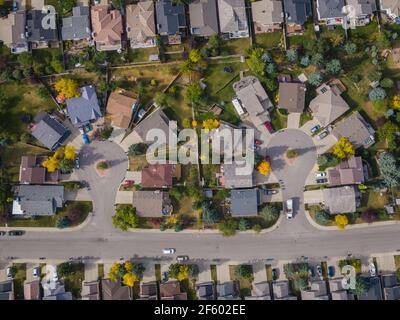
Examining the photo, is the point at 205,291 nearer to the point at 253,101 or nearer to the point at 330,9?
the point at 253,101

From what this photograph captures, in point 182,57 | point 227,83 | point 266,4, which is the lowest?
point 227,83

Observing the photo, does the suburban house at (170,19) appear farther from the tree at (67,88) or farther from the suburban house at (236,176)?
the suburban house at (236,176)

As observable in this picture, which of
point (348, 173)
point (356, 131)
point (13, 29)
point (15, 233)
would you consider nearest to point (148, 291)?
point (15, 233)

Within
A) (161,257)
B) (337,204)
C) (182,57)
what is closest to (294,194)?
(337,204)

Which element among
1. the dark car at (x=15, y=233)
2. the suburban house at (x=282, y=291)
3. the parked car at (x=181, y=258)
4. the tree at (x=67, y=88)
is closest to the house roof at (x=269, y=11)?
the tree at (x=67, y=88)
